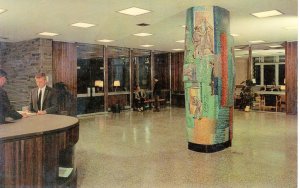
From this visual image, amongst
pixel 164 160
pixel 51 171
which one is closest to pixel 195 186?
pixel 164 160

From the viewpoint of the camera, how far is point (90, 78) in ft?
45.8

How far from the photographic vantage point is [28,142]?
3174mm

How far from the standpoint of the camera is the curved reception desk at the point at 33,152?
3047mm

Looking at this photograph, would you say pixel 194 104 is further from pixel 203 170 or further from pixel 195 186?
pixel 195 186

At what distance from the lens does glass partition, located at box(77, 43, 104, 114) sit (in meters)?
13.0

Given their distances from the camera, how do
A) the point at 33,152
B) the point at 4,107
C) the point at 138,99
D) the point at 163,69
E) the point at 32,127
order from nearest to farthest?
the point at 33,152
the point at 32,127
the point at 4,107
the point at 138,99
the point at 163,69

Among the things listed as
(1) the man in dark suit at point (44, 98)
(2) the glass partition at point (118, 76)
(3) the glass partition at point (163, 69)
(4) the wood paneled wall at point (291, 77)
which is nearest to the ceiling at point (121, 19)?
(4) the wood paneled wall at point (291, 77)

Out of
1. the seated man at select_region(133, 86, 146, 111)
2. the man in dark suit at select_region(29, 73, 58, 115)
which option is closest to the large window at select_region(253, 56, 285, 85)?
the seated man at select_region(133, 86, 146, 111)

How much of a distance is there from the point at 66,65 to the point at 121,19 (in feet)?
16.4

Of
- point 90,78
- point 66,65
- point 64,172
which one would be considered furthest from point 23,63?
point 64,172

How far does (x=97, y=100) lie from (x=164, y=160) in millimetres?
8339

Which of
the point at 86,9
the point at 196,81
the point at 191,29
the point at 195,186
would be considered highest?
the point at 86,9

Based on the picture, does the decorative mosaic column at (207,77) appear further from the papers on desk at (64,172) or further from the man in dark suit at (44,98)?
the papers on desk at (64,172)

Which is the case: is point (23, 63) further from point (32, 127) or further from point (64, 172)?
point (32, 127)
